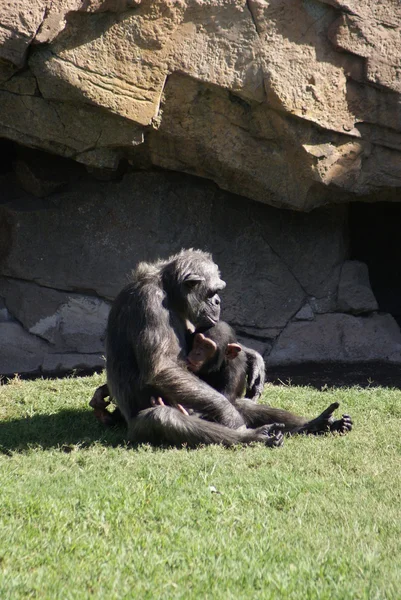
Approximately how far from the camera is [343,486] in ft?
17.0

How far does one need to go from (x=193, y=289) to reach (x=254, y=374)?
101 cm

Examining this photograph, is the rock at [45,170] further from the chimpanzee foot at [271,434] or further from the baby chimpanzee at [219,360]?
the chimpanzee foot at [271,434]

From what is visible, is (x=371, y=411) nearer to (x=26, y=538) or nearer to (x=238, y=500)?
(x=238, y=500)

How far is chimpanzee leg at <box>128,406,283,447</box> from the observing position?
6121 millimetres

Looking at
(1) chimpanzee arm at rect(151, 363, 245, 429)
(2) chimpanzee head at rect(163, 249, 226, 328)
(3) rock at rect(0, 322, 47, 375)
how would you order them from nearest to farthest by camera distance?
(1) chimpanzee arm at rect(151, 363, 245, 429)
(2) chimpanzee head at rect(163, 249, 226, 328)
(3) rock at rect(0, 322, 47, 375)

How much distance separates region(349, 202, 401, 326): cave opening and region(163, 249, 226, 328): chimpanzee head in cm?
541

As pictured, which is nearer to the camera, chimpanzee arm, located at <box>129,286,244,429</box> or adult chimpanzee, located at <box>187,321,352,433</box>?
chimpanzee arm, located at <box>129,286,244,429</box>

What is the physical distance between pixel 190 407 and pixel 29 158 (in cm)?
523

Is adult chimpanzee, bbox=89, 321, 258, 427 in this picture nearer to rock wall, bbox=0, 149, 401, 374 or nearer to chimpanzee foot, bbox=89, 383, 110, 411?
chimpanzee foot, bbox=89, 383, 110, 411

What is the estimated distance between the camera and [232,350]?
6668mm

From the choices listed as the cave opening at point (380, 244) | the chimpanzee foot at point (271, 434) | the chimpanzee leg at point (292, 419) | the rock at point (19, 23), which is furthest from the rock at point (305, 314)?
the rock at point (19, 23)

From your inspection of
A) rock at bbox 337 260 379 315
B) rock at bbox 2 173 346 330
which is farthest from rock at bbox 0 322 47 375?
rock at bbox 337 260 379 315

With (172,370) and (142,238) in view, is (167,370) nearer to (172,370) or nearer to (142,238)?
(172,370)

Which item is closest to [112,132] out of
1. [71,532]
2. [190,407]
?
[190,407]
